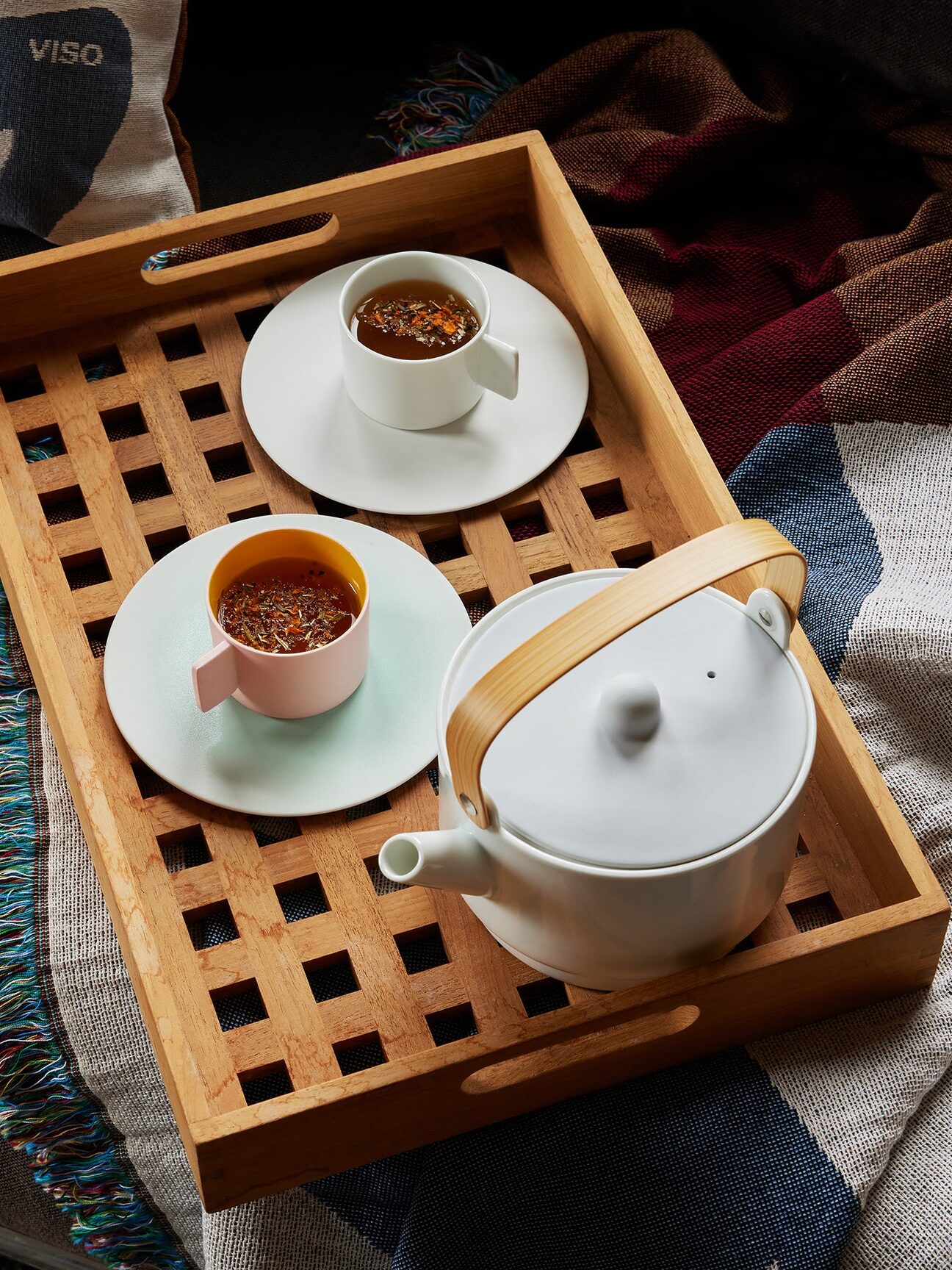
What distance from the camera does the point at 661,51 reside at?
1.23m

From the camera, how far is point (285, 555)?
2.56 feet

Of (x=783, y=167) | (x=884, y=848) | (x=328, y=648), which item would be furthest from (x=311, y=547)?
(x=783, y=167)

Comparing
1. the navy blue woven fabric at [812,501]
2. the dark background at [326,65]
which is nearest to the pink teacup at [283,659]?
the navy blue woven fabric at [812,501]

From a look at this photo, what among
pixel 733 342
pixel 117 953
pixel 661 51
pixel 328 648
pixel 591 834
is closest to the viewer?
pixel 591 834

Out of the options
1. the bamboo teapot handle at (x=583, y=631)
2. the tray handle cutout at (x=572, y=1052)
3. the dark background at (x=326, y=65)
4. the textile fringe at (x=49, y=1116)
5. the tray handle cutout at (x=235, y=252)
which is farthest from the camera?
the dark background at (x=326, y=65)

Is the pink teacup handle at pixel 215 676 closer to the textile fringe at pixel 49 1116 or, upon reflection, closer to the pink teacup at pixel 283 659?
the pink teacup at pixel 283 659

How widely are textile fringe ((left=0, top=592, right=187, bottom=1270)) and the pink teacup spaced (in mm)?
198

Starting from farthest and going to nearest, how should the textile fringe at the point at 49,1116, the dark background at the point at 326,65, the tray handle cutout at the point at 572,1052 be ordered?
the dark background at the point at 326,65
the textile fringe at the point at 49,1116
the tray handle cutout at the point at 572,1052

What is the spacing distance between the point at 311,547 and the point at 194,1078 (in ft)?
0.95

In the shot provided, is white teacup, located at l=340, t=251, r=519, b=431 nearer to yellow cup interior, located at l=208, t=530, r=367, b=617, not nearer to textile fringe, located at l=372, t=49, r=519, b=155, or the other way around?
yellow cup interior, located at l=208, t=530, r=367, b=617

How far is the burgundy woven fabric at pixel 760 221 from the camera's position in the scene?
1041 mm

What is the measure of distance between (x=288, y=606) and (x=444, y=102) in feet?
2.38

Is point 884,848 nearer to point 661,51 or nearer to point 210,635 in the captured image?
point 210,635

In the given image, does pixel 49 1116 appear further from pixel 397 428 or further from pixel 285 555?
pixel 397 428
